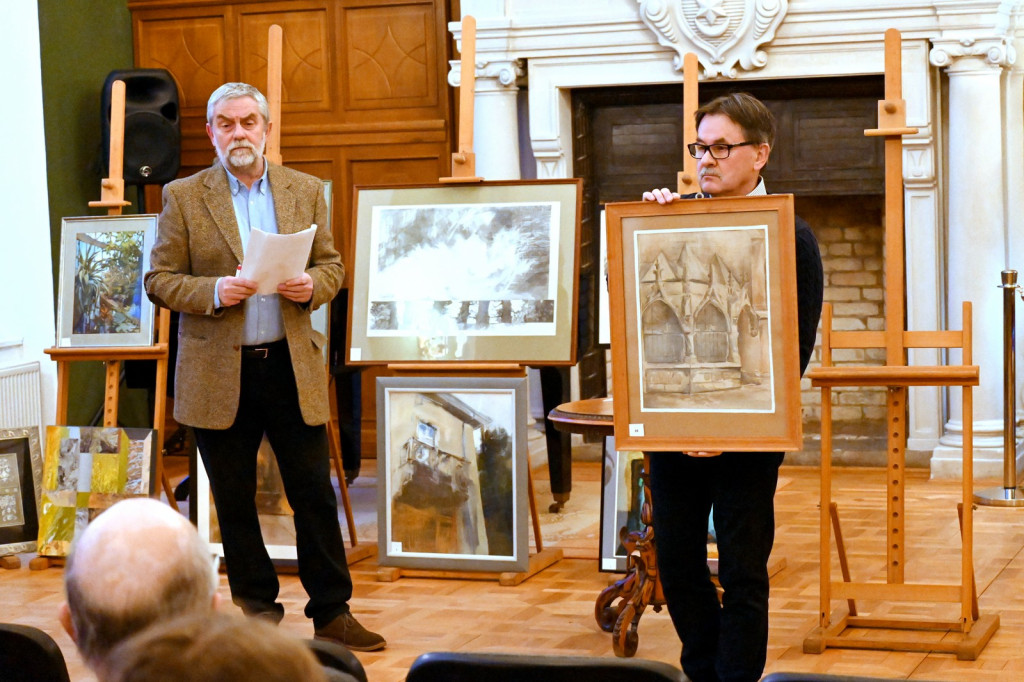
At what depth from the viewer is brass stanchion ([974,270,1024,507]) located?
6.05m

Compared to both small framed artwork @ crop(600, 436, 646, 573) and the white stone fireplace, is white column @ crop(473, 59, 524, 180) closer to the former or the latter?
the white stone fireplace

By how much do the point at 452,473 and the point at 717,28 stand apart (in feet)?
10.3

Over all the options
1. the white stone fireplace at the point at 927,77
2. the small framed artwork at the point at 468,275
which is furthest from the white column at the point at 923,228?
the small framed artwork at the point at 468,275

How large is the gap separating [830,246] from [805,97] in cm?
90

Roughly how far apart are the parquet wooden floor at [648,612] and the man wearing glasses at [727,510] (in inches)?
31.0

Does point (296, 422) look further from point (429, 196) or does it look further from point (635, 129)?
point (635, 129)

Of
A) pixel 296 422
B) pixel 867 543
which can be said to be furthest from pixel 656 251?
pixel 867 543

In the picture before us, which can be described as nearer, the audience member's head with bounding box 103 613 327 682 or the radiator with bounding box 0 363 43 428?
the audience member's head with bounding box 103 613 327 682

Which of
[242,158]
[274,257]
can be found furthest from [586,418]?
[242,158]

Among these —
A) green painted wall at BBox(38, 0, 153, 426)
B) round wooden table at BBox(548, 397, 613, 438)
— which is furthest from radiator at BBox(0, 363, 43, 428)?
round wooden table at BBox(548, 397, 613, 438)

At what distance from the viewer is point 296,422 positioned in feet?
12.7

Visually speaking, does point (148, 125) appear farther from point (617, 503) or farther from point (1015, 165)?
point (1015, 165)

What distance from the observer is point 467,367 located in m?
4.61

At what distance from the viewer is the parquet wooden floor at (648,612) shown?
12.5ft
